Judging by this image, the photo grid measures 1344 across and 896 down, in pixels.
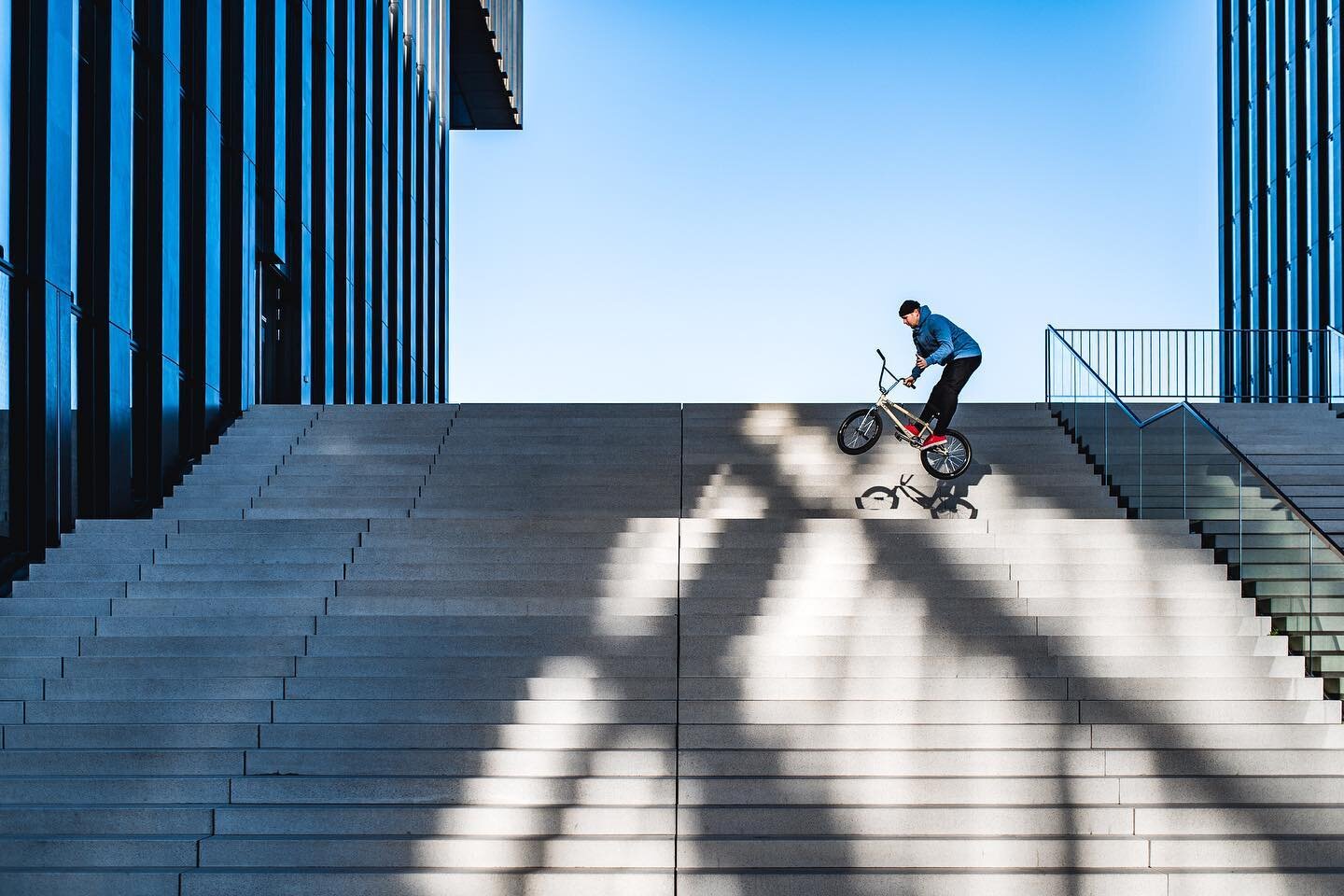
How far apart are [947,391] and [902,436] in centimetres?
56

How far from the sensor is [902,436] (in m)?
13.7

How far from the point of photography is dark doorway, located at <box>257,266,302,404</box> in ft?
65.2

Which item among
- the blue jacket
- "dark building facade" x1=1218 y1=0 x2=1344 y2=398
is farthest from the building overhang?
the blue jacket

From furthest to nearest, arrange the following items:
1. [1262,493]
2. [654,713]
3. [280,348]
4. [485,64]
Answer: [485,64], [280,348], [1262,493], [654,713]

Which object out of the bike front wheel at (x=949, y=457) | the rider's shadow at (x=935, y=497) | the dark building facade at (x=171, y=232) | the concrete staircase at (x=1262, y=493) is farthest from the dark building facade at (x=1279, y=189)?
the dark building facade at (x=171, y=232)

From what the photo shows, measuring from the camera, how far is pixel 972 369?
13.9 meters

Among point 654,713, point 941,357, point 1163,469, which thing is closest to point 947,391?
point 941,357

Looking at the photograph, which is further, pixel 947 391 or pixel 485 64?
pixel 485 64

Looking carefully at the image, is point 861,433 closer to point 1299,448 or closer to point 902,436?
point 902,436

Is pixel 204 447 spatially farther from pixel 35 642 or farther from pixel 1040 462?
pixel 1040 462

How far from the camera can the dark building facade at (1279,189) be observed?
2986 cm

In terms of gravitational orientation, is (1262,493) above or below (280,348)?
below

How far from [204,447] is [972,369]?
7596 millimetres

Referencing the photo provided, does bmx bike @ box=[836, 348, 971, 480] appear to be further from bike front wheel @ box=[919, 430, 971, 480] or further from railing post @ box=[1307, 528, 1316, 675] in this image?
railing post @ box=[1307, 528, 1316, 675]
